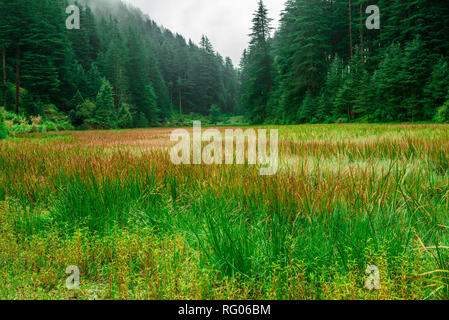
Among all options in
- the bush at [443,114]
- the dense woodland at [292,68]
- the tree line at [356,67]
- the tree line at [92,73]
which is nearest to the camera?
the bush at [443,114]

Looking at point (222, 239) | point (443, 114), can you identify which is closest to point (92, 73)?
point (443, 114)

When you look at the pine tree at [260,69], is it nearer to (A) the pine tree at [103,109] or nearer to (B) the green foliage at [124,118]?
(B) the green foliage at [124,118]

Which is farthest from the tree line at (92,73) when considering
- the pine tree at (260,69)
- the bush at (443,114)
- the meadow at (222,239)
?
the bush at (443,114)

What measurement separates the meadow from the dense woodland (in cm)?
1137

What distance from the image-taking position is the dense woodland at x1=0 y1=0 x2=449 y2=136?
1947 centimetres

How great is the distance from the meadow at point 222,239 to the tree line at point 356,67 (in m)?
18.0

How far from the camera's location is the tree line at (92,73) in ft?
91.5

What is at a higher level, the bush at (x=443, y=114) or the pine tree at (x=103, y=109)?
the pine tree at (x=103, y=109)

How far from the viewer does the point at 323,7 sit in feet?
110

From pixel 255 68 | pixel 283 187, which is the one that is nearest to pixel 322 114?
pixel 255 68

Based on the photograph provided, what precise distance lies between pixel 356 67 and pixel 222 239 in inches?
1102

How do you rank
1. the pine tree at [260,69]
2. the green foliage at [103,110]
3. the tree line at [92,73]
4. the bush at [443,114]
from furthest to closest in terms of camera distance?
the pine tree at [260,69]
the green foliage at [103,110]
the tree line at [92,73]
the bush at [443,114]

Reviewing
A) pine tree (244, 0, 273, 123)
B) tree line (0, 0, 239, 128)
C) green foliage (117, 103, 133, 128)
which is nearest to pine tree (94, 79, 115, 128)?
tree line (0, 0, 239, 128)
